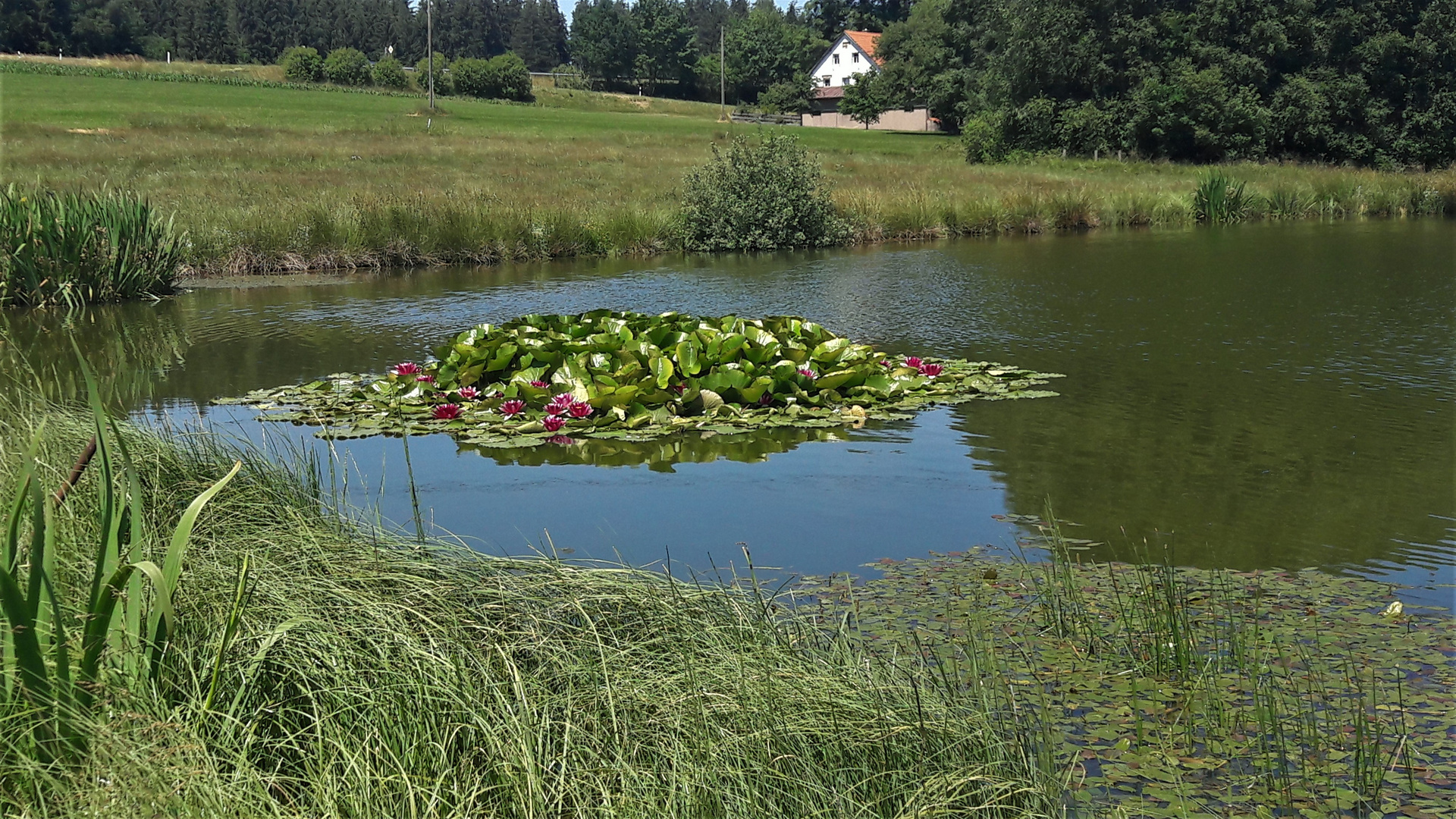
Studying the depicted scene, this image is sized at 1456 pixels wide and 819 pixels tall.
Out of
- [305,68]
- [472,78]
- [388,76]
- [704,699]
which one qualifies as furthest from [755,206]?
[472,78]

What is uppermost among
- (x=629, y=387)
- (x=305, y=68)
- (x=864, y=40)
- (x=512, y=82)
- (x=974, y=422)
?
(x=864, y=40)

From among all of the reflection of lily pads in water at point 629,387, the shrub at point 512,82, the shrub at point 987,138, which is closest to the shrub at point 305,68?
the shrub at point 512,82

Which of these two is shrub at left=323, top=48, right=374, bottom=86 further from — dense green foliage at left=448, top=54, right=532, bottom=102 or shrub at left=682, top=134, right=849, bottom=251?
shrub at left=682, top=134, right=849, bottom=251

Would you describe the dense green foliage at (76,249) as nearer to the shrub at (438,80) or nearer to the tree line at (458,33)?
the shrub at (438,80)

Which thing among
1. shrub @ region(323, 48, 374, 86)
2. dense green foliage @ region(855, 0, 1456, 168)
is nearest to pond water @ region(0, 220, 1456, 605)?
dense green foliage @ region(855, 0, 1456, 168)

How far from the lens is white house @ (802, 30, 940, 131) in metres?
74.1

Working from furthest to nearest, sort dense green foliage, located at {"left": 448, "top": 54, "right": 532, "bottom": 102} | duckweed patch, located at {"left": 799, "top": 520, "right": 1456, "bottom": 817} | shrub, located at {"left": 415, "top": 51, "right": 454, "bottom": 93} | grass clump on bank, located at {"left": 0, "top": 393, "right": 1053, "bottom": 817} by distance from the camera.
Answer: dense green foliage, located at {"left": 448, "top": 54, "right": 532, "bottom": 102}, shrub, located at {"left": 415, "top": 51, "right": 454, "bottom": 93}, duckweed patch, located at {"left": 799, "top": 520, "right": 1456, "bottom": 817}, grass clump on bank, located at {"left": 0, "top": 393, "right": 1053, "bottom": 817}

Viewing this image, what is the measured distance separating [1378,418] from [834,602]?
17.0 ft

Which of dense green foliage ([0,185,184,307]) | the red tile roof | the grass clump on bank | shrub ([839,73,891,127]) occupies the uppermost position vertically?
the red tile roof

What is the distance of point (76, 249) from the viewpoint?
12547mm

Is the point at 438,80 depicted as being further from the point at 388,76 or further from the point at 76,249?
the point at 76,249

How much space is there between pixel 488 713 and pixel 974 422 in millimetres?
5501

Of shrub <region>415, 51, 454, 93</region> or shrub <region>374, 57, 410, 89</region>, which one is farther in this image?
shrub <region>415, 51, 454, 93</region>

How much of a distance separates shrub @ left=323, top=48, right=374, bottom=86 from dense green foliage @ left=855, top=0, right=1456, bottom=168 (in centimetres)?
4586
